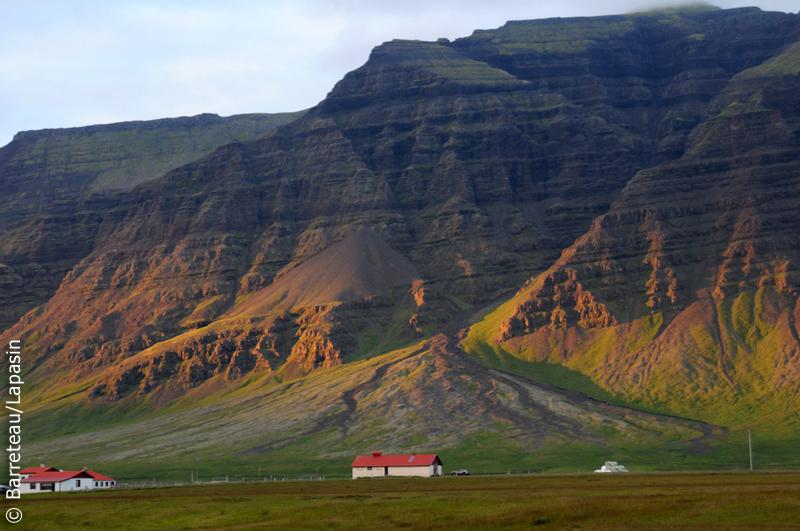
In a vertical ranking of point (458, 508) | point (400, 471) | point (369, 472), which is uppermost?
point (458, 508)

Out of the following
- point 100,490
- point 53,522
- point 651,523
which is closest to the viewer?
point 651,523

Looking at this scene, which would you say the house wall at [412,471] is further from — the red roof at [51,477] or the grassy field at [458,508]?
the red roof at [51,477]

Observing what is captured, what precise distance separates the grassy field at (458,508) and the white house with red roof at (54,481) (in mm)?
21514

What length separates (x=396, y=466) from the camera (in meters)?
160

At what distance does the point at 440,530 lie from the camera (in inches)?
3162

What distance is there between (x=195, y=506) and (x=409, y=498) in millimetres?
25205

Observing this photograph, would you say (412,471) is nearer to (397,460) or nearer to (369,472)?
(397,460)

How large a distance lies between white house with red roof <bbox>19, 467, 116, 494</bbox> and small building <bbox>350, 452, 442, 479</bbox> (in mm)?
45673

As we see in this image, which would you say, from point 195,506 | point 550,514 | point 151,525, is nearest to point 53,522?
point 151,525

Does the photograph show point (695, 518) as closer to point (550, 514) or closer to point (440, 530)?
point (550, 514)

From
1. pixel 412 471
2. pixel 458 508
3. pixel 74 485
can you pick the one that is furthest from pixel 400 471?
pixel 458 508

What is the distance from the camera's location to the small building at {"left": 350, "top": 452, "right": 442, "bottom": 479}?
518ft

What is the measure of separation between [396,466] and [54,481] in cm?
5672

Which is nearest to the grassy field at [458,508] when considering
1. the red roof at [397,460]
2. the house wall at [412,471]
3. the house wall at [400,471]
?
the house wall at [412,471]
